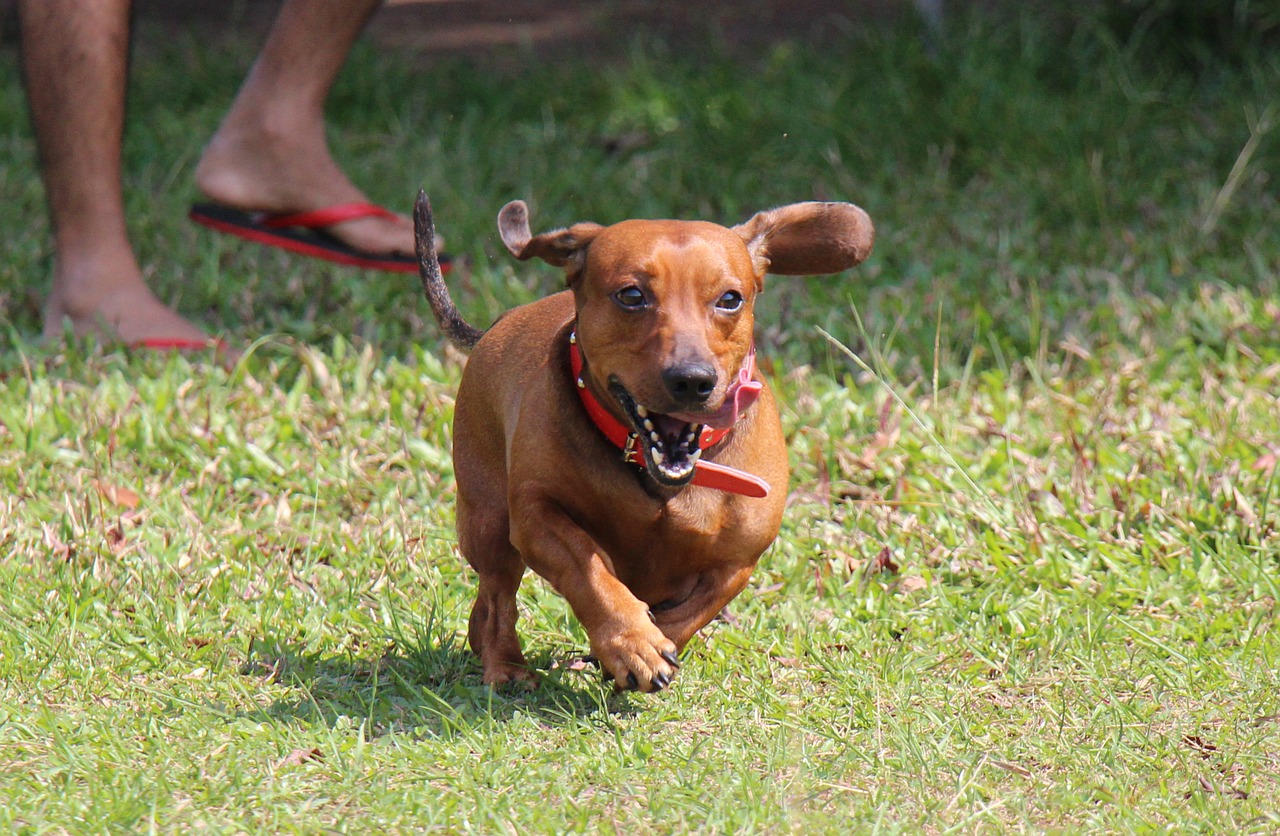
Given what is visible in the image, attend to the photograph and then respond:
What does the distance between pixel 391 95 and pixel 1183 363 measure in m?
3.77

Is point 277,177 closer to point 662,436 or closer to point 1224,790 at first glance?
point 662,436

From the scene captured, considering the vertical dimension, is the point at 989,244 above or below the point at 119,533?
below

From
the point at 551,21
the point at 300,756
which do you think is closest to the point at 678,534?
the point at 300,756

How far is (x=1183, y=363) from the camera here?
14.7 feet

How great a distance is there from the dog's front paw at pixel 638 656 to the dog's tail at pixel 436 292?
1.00m

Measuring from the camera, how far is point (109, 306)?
467cm

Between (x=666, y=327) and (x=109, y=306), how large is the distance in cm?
257

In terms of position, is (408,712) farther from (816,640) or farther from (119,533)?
(119,533)

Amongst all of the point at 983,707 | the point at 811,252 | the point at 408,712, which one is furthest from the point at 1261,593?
the point at 408,712

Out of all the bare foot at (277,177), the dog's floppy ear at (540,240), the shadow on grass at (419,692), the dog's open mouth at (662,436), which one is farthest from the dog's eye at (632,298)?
the bare foot at (277,177)

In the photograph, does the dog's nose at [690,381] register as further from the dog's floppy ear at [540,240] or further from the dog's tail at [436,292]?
the dog's tail at [436,292]

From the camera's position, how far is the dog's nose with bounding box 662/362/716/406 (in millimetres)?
2527

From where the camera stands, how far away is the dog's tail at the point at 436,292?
3.44m

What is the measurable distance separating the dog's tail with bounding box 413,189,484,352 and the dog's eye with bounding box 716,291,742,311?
2.75ft
